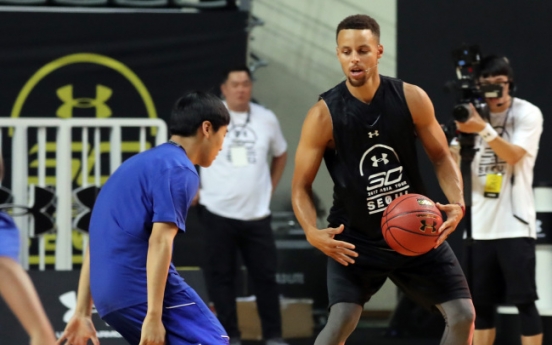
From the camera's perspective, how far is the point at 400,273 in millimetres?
4723

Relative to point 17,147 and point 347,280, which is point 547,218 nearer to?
point 347,280

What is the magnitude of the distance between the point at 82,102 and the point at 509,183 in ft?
12.0

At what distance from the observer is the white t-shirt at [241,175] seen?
7.44m

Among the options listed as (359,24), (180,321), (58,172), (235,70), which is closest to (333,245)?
(180,321)

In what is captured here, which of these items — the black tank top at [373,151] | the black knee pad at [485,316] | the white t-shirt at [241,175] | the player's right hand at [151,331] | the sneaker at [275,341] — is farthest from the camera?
the white t-shirt at [241,175]

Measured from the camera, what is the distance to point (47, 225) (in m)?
6.76

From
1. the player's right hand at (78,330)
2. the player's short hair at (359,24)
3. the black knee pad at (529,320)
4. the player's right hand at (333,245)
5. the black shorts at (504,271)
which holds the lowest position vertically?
the black knee pad at (529,320)

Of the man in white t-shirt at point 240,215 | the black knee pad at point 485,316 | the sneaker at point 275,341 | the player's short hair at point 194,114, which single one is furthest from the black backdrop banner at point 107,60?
the player's short hair at point 194,114

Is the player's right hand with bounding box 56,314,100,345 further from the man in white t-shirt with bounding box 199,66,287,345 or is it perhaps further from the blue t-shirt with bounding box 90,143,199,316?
the man in white t-shirt with bounding box 199,66,287,345

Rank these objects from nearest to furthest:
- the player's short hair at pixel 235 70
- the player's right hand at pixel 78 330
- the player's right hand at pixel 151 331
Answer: the player's right hand at pixel 151 331
the player's right hand at pixel 78 330
the player's short hair at pixel 235 70

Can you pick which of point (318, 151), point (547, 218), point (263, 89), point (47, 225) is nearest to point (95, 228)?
point (318, 151)

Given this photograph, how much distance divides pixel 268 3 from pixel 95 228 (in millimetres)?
4953

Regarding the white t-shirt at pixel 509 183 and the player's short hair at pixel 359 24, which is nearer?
the player's short hair at pixel 359 24

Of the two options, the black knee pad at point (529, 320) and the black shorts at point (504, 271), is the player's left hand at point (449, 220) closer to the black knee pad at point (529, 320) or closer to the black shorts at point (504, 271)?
the black shorts at point (504, 271)
